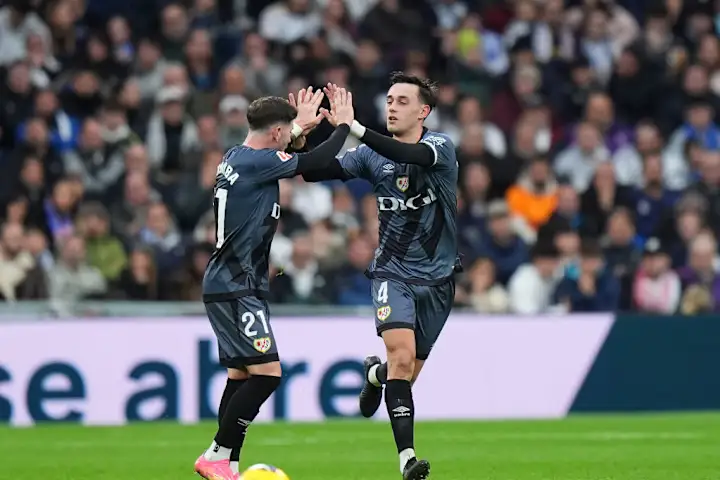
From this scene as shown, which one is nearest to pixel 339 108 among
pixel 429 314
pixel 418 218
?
pixel 418 218

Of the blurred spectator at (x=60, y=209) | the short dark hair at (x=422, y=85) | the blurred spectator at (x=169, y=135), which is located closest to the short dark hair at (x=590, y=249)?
the blurred spectator at (x=169, y=135)

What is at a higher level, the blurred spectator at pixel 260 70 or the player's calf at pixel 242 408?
the blurred spectator at pixel 260 70

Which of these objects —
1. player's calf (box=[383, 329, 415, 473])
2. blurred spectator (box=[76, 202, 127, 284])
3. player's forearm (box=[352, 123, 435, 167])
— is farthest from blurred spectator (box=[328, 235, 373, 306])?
player's forearm (box=[352, 123, 435, 167])

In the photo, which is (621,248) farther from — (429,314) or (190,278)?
(429,314)

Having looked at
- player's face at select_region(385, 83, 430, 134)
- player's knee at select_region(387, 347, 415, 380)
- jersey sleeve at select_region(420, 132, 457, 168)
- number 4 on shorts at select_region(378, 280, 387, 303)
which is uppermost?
player's face at select_region(385, 83, 430, 134)

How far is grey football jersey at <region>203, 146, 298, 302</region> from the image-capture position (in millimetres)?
9391

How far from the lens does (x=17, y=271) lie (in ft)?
52.7

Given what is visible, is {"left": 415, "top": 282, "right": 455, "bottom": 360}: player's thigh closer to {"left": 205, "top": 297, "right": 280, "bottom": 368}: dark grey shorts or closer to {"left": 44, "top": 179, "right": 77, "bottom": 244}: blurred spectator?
{"left": 205, "top": 297, "right": 280, "bottom": 368}: dark grey shorts

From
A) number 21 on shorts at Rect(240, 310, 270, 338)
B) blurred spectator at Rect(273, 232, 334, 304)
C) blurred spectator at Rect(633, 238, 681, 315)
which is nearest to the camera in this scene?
number 21 on shorts at Rect(240, 310, 270, 338)

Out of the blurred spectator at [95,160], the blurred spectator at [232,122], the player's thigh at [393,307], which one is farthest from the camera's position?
the blurred spectator at [232,122]

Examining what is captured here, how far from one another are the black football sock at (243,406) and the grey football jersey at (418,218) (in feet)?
4.02

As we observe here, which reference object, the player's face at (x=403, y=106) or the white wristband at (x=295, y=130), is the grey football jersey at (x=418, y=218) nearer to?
the player's face at (x=403, y=106)

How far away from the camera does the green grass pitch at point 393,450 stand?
10.9 m

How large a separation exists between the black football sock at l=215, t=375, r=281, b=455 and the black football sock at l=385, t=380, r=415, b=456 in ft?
2.46
